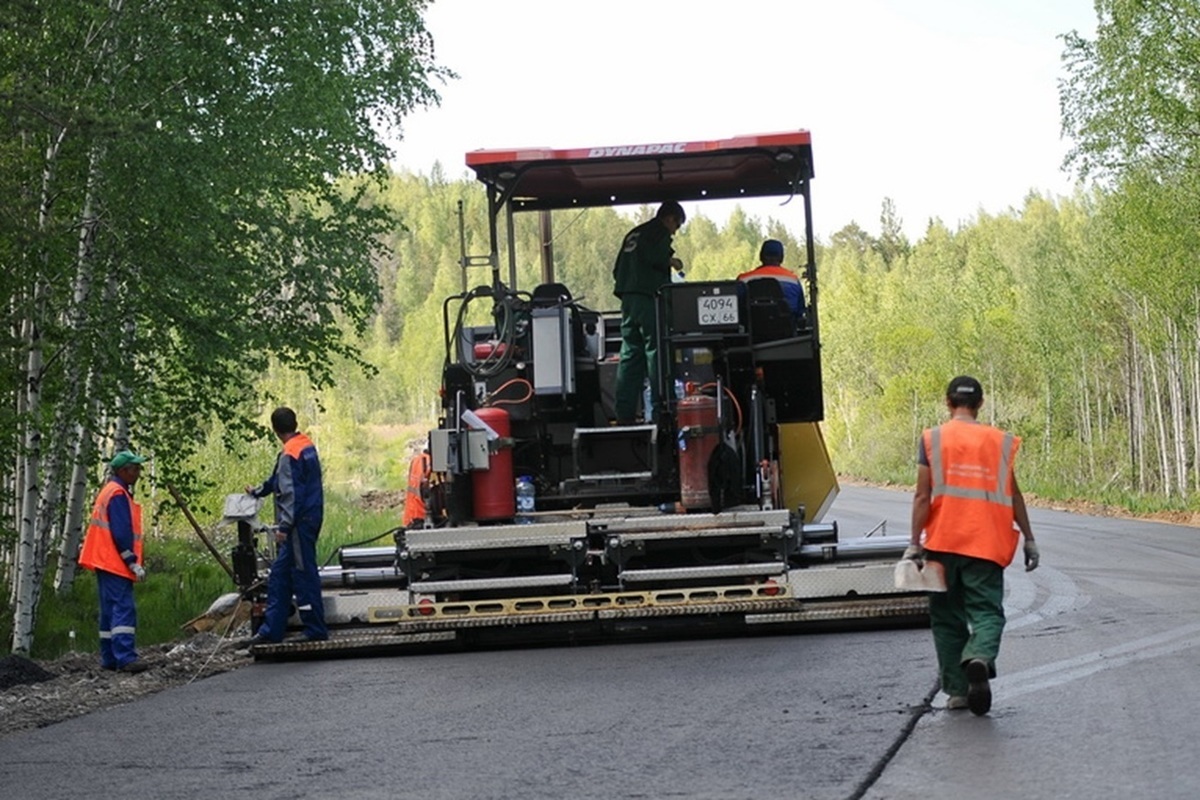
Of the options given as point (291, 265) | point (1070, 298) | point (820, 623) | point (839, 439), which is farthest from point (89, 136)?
point (839, 439)

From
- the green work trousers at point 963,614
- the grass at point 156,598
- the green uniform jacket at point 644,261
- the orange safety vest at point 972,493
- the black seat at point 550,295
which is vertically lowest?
the grass at point 156,598

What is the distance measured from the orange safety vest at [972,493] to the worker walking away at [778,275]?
14.3 feet

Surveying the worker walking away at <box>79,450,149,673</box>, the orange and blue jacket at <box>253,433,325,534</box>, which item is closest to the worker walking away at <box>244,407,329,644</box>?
the orange and blue jacket at <box>253,433,325,534</box>

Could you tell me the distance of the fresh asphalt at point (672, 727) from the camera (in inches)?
250

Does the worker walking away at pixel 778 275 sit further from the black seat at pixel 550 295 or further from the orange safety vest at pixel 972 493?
the orange safety vest at pixel 972 493

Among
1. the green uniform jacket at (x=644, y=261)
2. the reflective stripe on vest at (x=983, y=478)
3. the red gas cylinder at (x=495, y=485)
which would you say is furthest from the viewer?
the green uniform jacket at (x=644, y=261)

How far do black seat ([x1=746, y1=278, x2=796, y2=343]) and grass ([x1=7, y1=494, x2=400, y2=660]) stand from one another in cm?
453

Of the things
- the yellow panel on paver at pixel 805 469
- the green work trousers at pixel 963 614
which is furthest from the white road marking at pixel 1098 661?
the yellow panel on paver at pixel 805 469

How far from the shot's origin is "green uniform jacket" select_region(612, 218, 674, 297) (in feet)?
40.3

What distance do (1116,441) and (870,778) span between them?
51.3 meters

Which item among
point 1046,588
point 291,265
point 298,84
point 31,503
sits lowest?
point 1046,588

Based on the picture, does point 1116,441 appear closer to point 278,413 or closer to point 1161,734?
point 278,413

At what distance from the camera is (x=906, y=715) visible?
7621 millimetres

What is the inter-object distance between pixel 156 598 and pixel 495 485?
10.2m
